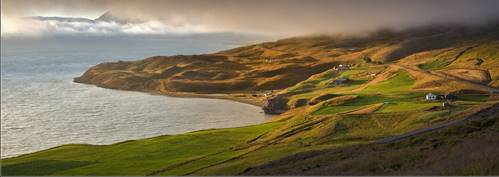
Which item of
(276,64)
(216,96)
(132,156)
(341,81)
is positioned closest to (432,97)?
(132,156)

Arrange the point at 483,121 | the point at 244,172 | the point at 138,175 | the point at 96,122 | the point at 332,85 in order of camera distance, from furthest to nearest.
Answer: the point at 332,85 < the point at 96,122 < the point at 138,175 < the point at 483,121 < the point at 244,172

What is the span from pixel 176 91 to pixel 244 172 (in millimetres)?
88930

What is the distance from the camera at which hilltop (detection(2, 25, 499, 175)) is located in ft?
91.1

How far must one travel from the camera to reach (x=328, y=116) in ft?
174

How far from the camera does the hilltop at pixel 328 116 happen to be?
27766 millimetres

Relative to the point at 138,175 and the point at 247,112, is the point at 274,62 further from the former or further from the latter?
the point at 138,175

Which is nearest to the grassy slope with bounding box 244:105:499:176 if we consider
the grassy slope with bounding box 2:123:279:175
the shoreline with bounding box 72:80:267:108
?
the grassy slope with bounding box 2:123:279:175

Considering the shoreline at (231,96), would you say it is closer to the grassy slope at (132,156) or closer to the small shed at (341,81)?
the small shed at (341,81)

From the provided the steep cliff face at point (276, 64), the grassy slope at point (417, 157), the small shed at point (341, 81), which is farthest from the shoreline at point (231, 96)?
the grassy slope at point (417, 157)

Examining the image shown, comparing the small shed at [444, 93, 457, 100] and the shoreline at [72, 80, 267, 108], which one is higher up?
the small shed at [444, 93, 457, 100]

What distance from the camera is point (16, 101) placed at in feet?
285

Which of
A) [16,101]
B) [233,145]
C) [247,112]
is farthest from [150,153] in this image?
[16,101]

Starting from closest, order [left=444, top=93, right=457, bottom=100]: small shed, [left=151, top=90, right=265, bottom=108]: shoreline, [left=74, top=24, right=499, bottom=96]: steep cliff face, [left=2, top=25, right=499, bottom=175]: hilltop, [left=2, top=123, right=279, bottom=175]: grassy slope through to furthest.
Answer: [left=2, top=25, right=499, bottom=175]: hilltop → [left=2, top=123, right=279, bottom=175]: grassy slope → [left=444, top=93, right=457, bottom=100]: small shed → [left=151, top=90, right=265, bottom=108]: shoreline → [left=74, top=24, right=499, bottom=96]: steep cliff face

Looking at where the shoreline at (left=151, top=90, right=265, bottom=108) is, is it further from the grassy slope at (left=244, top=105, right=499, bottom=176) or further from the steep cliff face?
the grassy slope at (left=244, top=105, right=499, bottom=176)
